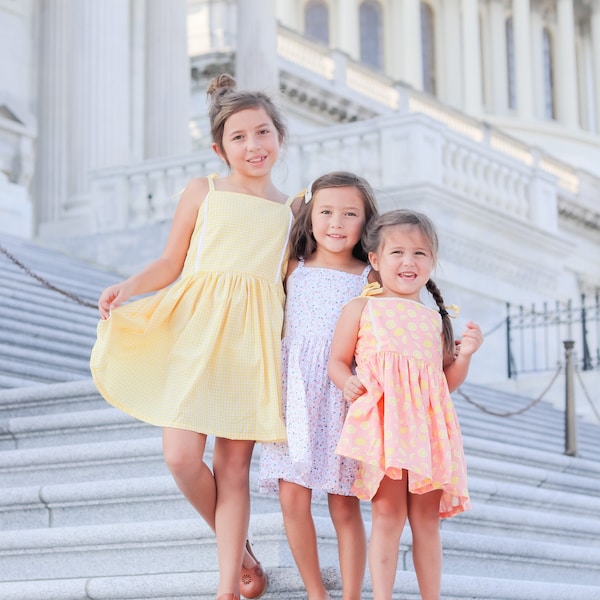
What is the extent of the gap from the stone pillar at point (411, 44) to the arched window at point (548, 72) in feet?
21.2

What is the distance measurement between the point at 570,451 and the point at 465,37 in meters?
44.0

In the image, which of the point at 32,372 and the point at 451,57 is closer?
the point at 32,372

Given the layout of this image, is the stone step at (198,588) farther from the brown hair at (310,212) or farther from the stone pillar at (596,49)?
the stone pillar at (596,49)

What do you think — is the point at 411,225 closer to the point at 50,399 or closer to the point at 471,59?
the point at 50,399

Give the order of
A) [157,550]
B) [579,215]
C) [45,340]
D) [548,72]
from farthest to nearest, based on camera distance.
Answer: [548,72]
[579,215]
[45,340]
[157,550]

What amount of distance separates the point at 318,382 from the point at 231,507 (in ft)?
1.56

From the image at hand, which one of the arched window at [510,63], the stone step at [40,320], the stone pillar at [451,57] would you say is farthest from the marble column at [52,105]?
the arched window at [510,63]

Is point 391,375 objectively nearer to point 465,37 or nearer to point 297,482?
point 297,482

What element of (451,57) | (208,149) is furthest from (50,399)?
(451,57)

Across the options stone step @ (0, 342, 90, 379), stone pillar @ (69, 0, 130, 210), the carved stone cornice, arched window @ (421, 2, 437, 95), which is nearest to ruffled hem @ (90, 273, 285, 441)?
stone step @ (0, 342, 90, 379)

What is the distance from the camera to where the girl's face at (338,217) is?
4.71 meters

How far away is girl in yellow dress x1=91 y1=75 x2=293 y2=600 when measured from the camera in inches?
178

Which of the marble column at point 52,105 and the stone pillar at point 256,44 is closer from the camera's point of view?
the marble column at point 52,105

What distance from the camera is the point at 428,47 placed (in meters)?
53.8
